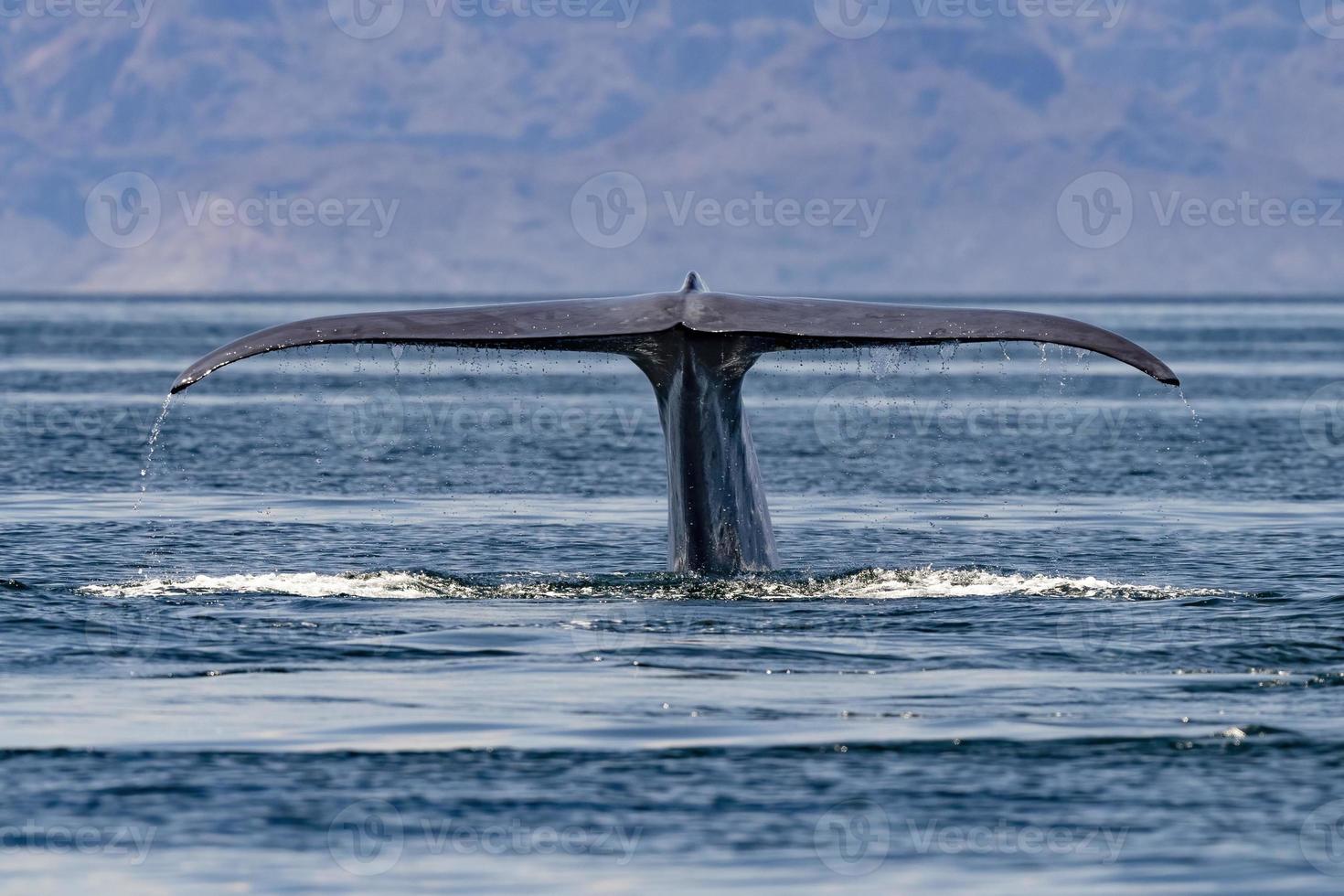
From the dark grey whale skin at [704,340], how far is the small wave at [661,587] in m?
0.39

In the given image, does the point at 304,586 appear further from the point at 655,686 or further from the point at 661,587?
the point at 655,686

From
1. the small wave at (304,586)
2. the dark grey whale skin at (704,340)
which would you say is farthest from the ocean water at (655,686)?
the dark grey whale skin at (704,340)

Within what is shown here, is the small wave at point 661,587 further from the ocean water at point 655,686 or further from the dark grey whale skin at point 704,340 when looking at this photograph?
the dark grey whale skin at point 704,340

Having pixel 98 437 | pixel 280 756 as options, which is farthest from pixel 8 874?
pixel 98 437

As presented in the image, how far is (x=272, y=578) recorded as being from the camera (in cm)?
1841

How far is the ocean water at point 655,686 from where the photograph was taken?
1058 cm

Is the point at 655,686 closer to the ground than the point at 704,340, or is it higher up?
closer to the ground

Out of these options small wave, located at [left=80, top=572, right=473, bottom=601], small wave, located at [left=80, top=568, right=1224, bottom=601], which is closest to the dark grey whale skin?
small wave, located at [left=80, top=568, right=1224, bottom=601]

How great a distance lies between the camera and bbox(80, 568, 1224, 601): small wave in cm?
1745

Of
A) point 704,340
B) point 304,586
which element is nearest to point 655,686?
point 704,340

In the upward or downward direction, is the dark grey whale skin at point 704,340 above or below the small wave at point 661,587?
above

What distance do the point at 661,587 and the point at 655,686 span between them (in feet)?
11.9

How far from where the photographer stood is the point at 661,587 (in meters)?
17.6

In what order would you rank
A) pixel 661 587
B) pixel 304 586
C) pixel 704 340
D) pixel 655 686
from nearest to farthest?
1. pixel 655 686
2. pixel 704 340
3. pixel 661 587
4. pixel 304 586
